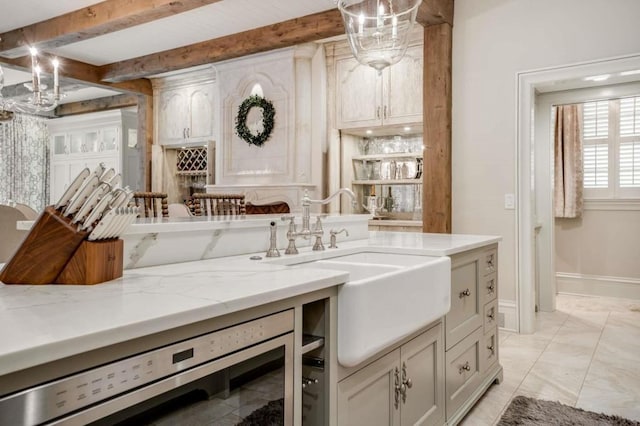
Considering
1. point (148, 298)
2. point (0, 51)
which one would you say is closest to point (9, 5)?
point (0, 51)

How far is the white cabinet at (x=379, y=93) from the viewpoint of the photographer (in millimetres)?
4680

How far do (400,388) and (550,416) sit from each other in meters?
1.06

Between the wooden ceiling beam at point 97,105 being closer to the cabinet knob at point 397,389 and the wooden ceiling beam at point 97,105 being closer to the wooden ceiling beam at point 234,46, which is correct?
the wooden ceiling beam at point 234,46

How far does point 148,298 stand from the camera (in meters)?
1.02

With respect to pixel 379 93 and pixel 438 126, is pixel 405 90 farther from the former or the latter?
pixel 438 126

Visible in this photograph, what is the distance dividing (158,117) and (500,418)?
6.09 meters

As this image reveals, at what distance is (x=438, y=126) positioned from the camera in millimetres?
3879

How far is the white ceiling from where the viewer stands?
4.39 metres

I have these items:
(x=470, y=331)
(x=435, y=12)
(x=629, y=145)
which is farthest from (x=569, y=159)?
(x=470, y=331)

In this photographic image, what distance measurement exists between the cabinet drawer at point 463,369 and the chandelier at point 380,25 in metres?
1.59

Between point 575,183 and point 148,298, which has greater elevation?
point 575,183

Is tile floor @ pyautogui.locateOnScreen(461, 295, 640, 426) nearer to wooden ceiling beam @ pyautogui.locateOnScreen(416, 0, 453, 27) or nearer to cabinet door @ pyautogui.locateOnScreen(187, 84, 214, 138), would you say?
wooden ceiling beam @ pyautogui.locateOnScreen(416, 0, 453, 27)

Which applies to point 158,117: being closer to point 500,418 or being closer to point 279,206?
point 279,206

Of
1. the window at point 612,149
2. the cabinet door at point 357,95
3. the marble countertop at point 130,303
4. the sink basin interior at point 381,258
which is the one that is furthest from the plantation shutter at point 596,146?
the marble countertop at point 130,303
